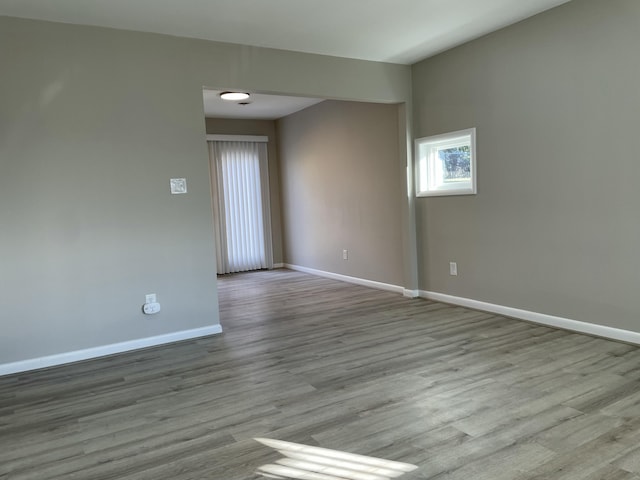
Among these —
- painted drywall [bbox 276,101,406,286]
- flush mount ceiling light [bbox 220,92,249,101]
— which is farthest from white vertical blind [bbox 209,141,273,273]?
flush mount ceiling light [bbox 220,92,249,101]

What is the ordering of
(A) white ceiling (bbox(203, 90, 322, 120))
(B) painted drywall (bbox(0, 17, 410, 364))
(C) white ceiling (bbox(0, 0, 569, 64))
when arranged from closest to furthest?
(C) white ceiling (bbox(0, 0, 569, 64)), (B) painted drywall (bbox(0, 17, 410, 364)), (A) white ceiling (bbox(203, 90, 322, 120))

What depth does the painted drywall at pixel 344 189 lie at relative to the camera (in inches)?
215

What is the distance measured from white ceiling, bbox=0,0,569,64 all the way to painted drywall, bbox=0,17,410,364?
16cm

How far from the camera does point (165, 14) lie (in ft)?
10.9

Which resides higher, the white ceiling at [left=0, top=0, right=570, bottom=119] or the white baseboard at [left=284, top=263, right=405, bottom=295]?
the white ceiling at [left=0, top=0, right=570, bottom=119]

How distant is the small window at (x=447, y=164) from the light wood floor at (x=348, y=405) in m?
1.36

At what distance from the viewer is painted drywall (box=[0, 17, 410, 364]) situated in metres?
3.30

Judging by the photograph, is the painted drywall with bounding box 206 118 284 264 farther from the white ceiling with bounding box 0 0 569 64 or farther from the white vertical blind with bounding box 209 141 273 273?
the white ceiling with bounding box 0 0 569 64

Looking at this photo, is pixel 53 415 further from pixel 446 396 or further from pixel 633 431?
pixel 633 431

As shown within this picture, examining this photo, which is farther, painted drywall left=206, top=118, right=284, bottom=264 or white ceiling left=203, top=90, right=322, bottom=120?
painted drywall left=206, top=118, right=284, bottom=264

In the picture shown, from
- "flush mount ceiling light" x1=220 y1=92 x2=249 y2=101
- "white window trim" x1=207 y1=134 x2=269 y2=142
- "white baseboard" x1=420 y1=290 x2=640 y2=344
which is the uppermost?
"flush mount ceiling light" x1=220 y1=92 x2=249 y2=101

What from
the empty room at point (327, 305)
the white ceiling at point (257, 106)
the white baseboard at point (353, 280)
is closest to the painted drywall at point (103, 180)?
the empty room at point (327, 305)

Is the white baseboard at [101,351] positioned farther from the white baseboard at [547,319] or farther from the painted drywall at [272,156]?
the painted drywall at [272,156]

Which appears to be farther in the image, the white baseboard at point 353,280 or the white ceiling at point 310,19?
the white baseboard at point 353,280
